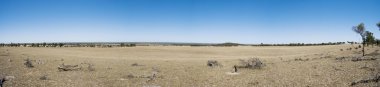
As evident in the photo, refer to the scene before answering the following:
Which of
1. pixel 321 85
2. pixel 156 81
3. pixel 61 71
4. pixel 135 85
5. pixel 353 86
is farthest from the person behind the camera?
pixel 61 71

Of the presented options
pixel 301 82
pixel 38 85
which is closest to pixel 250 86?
pixel 301 82

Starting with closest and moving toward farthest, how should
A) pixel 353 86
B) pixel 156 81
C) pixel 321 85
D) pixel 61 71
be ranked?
1. pixel 353 86
2. pixel 321 85
3. pixel 156 81
4. pixel 61 71

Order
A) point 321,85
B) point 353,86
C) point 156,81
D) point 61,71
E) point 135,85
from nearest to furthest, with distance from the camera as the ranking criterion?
point 353,86, point 321,85, point 135,85, point 156,81, point 61,71

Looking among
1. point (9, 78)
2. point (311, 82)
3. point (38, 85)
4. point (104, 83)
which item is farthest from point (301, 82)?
point (9, 78)

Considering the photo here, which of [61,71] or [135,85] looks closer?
[135,85]

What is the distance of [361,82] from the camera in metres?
17.2

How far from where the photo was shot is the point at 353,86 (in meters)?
16.8

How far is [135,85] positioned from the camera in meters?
19.5

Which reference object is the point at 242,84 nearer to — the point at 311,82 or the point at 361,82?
the point at 311,82

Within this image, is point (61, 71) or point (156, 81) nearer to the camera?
point (156, 81)

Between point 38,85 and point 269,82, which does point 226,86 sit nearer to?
point 269,82

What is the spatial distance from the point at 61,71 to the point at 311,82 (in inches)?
735

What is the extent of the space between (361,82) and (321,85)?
1.93m

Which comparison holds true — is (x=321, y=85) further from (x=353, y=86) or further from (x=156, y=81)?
(x=156, y=81)
